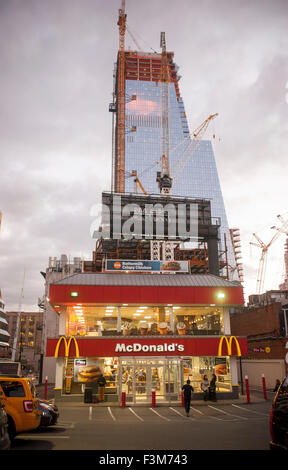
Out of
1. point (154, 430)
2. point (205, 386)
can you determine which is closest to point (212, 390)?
point (205, 386)

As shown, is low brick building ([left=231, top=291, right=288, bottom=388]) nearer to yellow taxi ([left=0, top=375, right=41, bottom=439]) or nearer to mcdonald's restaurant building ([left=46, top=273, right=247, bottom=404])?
mcdonald's restaurant building ([left=46, top=273, right=247, bottom=404])

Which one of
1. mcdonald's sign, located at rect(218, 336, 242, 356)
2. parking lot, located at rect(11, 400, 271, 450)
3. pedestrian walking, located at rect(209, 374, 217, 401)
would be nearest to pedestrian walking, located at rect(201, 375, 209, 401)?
pedestrian walking, located at rect(209, 374, 217, 401)

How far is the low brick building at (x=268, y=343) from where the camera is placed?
39.1 m

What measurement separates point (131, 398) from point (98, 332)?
5.87m

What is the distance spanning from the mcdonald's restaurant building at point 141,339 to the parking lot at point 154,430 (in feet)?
12.2

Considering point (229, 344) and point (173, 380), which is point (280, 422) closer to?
point (173, 380)

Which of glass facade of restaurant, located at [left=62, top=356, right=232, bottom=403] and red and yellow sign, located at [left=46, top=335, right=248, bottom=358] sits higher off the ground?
red and yellow sign, located at [left=46, top=335, right=248, bottom=358]

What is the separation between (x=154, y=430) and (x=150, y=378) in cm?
1311

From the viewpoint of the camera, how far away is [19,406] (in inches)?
490

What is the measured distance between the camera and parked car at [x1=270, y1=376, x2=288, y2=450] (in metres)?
7.13

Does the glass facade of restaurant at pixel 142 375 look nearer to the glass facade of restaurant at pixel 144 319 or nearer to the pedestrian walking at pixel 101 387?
the pedestrian walking at pixel 101 387

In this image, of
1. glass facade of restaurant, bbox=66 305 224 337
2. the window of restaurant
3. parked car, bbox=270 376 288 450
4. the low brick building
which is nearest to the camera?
parked car, bbox=270 376 288 450

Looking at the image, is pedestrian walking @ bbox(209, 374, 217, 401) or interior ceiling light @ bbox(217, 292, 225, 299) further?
interior ceiling light @ bbox(217, 292, 225, 299)

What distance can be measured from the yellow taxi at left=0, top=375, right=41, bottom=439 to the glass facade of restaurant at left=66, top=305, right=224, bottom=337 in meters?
17.3
